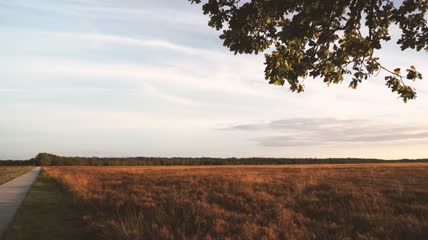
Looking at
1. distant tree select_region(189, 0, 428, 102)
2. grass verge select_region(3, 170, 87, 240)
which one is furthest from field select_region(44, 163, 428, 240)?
distant tree select_region(189, 0, 428, 102)

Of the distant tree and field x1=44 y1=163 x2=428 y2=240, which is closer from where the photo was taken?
the distant tree

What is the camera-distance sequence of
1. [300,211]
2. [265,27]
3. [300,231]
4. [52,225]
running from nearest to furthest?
[265,27] → [300,231] → [52,225] → [300,211]

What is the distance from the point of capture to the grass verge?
1119cm

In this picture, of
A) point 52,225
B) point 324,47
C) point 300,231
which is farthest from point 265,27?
point 52,225

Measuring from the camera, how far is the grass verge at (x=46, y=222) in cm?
1119

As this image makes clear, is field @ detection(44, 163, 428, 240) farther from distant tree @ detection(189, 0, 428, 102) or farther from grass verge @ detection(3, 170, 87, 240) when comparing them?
distant tree @ detection(189, 0, 428, 102)

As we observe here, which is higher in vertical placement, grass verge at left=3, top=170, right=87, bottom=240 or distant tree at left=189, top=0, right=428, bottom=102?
distant tree at left=189, top=0, right=428, bottom=102

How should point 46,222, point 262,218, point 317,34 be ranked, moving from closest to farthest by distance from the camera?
point 317,34
point 46,222
point 262,218

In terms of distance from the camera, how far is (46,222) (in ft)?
43.6

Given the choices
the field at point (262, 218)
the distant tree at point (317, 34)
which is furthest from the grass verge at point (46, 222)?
the distant tree at point (317, 34)

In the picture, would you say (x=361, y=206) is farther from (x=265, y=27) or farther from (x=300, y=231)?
(x=265, y=27)

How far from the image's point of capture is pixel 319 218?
49.2 ft

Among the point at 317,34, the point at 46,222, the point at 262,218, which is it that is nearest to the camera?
the point at 317,34

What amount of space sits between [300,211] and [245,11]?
11.0 meters
